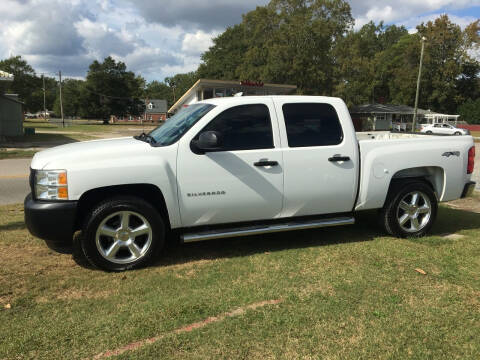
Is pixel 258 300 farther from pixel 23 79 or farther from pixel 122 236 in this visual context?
pixel 23 79

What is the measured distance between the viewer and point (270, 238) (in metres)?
5.16

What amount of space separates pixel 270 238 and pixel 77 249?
8.05ft

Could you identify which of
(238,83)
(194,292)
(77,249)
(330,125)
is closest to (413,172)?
(330,125)

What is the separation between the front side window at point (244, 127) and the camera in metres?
4.22

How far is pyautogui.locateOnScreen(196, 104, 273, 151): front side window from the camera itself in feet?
13.8

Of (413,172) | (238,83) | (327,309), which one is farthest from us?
(238,83)

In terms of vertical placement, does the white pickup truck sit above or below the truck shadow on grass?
above

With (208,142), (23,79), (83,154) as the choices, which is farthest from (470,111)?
(23,79)

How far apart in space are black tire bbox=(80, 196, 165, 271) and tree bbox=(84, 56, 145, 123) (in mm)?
72242

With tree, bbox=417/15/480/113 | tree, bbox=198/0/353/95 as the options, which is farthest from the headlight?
tree, bbox=417/15/480/113

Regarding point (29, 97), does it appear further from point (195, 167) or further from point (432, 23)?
point (195, 167)

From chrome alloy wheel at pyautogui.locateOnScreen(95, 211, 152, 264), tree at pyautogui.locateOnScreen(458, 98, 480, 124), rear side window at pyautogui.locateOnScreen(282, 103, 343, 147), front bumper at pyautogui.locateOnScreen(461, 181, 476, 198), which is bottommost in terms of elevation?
chrome alloy wheel at pyautogui.locateOnScreen(95, 211, 152, 264)

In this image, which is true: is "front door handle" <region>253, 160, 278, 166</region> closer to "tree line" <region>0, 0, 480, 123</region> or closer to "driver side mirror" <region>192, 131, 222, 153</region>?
"driver side mirror" <region>192, 131, 222, 153</region>

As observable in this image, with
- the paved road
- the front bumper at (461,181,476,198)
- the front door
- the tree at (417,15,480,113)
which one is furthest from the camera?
the tree at (417,15,480,113)
